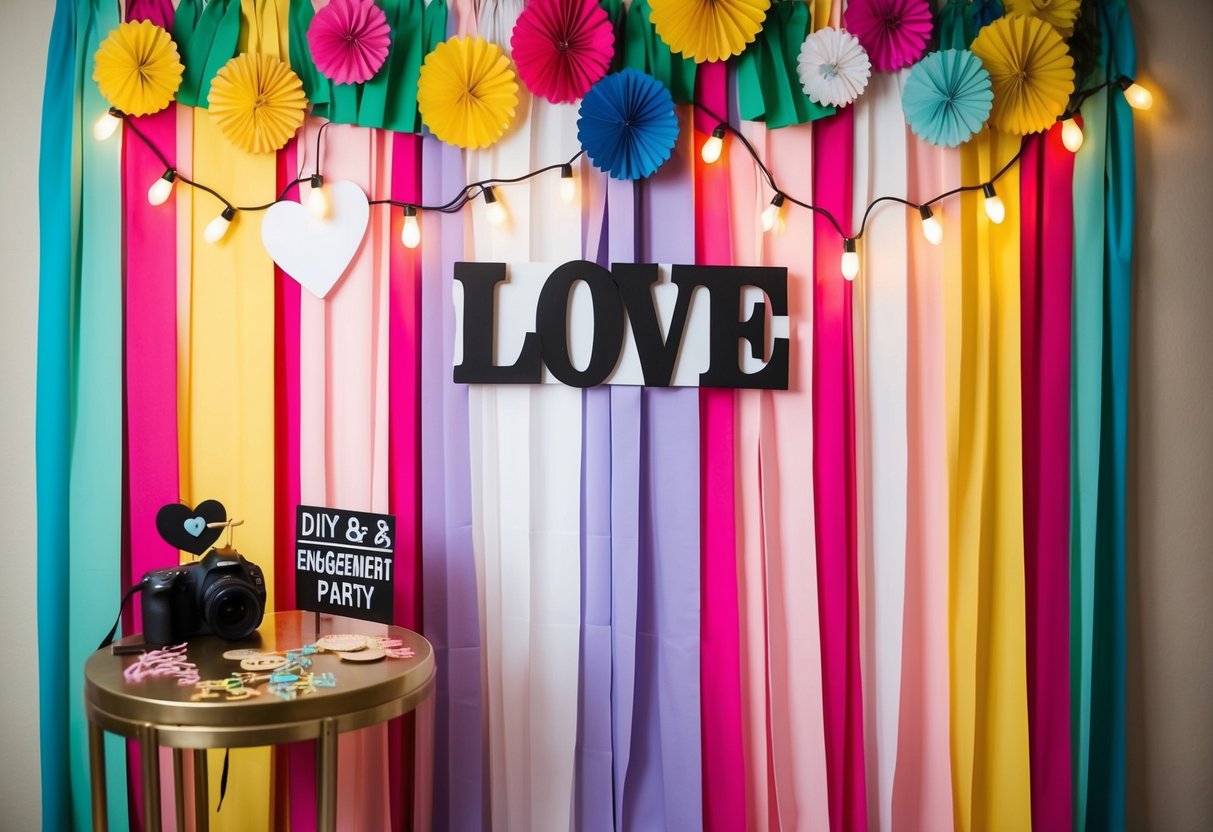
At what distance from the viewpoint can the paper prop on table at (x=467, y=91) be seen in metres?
1.92

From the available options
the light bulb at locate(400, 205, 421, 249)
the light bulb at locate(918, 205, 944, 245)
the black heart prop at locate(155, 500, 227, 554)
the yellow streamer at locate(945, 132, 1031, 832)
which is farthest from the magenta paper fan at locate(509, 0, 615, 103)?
the black heart prop at locate(155, 500, 227, 554)

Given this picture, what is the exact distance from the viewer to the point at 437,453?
2.03 meters

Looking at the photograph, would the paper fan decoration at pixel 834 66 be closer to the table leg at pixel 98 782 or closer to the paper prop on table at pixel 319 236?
the paper prop on table at pixel 319 236

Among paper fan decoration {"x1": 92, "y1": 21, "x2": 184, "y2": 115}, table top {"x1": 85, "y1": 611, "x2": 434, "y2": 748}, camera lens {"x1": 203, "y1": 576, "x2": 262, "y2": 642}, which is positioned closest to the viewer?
table top {"x1": 85, "y1": 611, "x2": 434, "y2": 748}

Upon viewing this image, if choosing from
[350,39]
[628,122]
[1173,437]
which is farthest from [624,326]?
[1173,437]

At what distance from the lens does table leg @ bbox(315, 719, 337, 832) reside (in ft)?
4.57

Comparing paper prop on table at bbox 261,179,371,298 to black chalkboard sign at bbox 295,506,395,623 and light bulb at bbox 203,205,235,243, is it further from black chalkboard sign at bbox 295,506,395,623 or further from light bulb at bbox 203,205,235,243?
black chalkboard sign at bbox 295,506,395,623

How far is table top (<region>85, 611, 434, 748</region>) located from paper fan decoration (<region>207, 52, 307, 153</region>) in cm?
119

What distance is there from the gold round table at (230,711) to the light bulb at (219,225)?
0.97m

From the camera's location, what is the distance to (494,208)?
2.00 meters

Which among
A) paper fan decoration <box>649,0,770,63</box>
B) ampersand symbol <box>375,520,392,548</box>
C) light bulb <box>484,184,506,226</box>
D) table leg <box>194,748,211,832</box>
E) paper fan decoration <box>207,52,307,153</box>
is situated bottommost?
table leg <box>194,748,211,832</box>

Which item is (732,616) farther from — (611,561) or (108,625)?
(108,625)

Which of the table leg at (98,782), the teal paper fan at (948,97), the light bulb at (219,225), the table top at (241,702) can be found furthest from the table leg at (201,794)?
the teal paper fan at (948,97)

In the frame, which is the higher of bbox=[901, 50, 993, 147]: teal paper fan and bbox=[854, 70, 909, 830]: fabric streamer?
bbox=[901, 50, 993, 147]: teal paper fan
